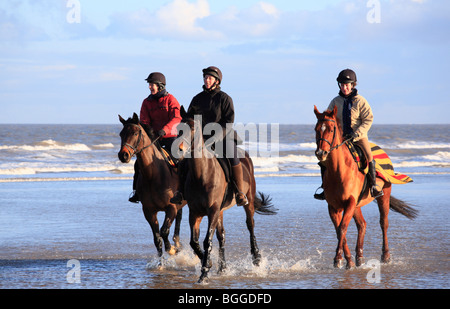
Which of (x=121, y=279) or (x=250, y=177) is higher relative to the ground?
(x=250, y=177)

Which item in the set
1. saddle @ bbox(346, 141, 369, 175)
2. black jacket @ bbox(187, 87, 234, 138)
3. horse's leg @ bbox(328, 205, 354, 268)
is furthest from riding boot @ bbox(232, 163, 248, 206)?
saddle @ bbox(346, 141, 369, 175)

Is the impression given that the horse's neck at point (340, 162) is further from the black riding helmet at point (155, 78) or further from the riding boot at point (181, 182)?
the black riding helmet at point (155, 78)

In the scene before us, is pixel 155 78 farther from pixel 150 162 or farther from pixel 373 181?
pixel 373 181

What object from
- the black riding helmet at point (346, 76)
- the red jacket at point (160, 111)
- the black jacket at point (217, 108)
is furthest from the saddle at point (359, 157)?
the red jacket at point (160, 111)

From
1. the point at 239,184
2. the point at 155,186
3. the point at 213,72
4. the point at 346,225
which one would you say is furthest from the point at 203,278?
the point at 213,72

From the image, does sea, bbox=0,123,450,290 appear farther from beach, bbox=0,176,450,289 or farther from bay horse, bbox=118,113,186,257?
bay horse, bbox=118,113,186,257

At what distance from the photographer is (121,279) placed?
300 inches

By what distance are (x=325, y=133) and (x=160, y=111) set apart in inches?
119

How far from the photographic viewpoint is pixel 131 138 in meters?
8.26

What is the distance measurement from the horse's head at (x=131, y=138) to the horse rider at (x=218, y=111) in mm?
775
